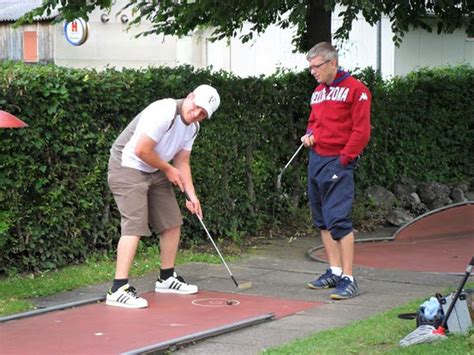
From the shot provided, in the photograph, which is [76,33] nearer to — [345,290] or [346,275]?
[346,275]

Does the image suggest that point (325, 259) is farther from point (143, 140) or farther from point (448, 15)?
point (448, 15)

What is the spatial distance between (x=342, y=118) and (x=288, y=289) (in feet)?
4.90

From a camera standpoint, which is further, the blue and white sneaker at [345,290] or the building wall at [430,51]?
the building wall at [430,51]

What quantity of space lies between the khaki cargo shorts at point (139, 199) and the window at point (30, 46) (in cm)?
1846

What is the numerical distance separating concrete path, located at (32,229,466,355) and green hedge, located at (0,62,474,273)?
0.80m

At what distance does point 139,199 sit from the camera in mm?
7762

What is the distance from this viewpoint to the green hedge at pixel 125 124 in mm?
8797

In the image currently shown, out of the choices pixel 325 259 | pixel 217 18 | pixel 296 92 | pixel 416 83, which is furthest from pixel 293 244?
pixel 416 83

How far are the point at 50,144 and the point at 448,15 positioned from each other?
5.53 m

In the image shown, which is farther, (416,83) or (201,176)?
(416,83)

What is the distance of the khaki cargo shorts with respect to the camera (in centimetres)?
771

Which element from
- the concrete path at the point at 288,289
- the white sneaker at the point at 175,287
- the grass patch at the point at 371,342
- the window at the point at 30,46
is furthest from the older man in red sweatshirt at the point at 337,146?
the window at the point at 30,46

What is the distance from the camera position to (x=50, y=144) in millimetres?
8953

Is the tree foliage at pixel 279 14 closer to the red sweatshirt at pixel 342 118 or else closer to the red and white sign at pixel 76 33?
the red sweatshirt at pixel 342 118
